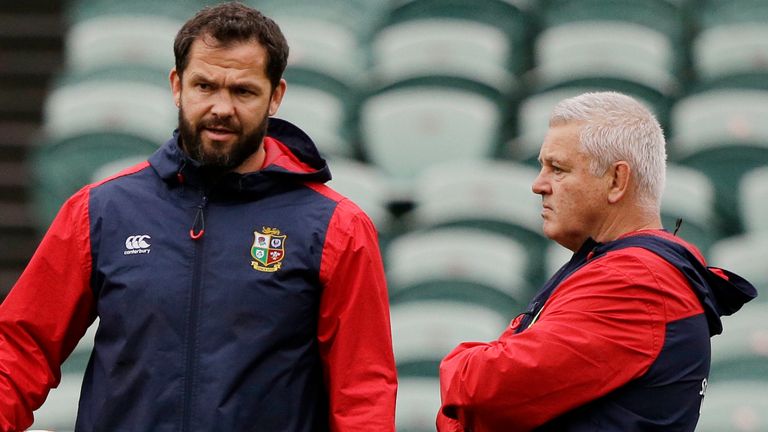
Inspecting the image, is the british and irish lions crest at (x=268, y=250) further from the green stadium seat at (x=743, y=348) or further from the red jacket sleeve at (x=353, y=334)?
the green stadium seat at (x=743, y=348)

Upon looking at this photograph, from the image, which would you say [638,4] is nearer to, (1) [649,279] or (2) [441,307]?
(2) [441,307]

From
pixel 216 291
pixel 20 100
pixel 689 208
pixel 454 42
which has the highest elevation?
pixel 454 42

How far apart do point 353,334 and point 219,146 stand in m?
0.43

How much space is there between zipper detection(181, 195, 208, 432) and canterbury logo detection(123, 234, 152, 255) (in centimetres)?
9

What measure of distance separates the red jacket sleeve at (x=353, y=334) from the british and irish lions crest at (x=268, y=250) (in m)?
0.08

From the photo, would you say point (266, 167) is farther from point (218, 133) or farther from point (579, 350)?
point (579, 350)

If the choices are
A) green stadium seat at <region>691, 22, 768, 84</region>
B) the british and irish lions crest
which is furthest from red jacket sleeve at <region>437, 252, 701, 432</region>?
green stadium seat at <region>691, 22, 768, 84</region>

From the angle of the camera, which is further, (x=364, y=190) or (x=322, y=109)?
(x=322, y=109)

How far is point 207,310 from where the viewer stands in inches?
111

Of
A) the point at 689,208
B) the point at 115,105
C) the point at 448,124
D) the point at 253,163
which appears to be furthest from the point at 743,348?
the point at 115,105

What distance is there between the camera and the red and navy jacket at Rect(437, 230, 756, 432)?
8.77ft

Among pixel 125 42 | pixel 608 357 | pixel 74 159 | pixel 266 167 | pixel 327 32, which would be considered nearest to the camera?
pixel 608 357

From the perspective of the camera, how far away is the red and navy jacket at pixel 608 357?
105 inches

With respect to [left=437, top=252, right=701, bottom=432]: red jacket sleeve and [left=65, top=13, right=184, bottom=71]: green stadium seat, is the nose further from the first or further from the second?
[left=65, top=13, right=184, bottom=71]: green stadium seat
